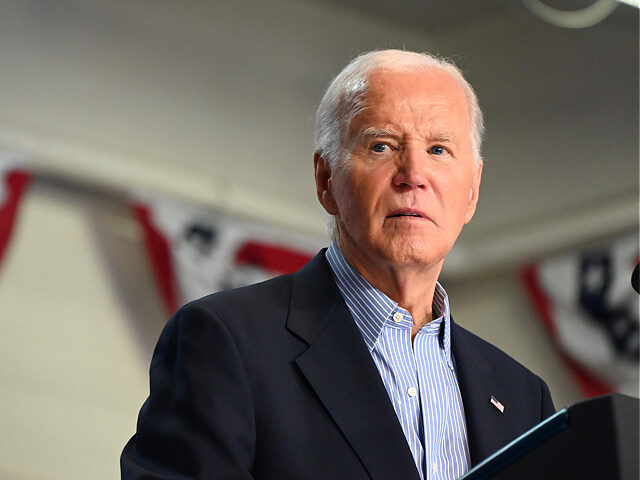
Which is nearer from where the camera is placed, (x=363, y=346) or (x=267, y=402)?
(x=267, y=402)

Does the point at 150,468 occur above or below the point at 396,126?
below

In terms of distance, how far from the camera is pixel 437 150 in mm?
1949

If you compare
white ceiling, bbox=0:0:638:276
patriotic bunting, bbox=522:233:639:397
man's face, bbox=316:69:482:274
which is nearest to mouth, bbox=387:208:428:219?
man's face, bbox=316:69:482:274

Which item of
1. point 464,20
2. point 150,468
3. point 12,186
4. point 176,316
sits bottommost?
point 150,468

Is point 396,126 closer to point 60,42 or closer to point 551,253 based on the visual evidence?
point 60,42

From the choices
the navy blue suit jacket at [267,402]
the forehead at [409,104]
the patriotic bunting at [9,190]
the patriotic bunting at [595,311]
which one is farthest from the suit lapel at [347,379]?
the patriotic bunting at [595,311]

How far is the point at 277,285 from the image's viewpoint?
1874 mm

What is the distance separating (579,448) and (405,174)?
0.78 meters

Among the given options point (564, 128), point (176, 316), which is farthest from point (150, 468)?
point (564, 128)

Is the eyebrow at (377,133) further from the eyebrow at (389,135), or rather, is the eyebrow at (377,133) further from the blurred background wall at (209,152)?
the blurred background wall at (209,152)

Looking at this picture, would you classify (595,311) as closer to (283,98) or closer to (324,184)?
(283,98)

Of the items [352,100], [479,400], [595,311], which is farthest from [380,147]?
[595,311]

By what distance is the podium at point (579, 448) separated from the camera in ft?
3.84

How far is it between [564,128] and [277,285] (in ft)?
15.1
